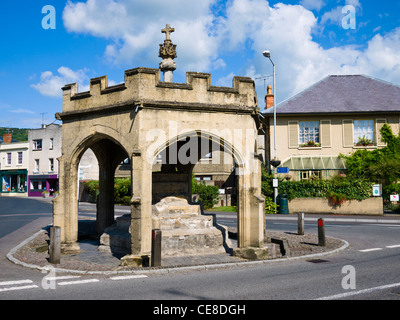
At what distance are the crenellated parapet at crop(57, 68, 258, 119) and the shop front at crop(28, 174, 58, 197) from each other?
40.5m

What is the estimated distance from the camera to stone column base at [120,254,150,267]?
366 inches

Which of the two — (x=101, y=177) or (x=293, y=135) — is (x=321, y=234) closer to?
(x=101, y=177)

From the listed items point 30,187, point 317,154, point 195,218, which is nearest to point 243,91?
point 195,218

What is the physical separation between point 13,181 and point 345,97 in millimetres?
46520

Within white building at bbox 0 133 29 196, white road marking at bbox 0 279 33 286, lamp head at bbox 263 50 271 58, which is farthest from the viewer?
white building at bbox 0 133 29 196

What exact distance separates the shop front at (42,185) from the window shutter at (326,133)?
34.0m

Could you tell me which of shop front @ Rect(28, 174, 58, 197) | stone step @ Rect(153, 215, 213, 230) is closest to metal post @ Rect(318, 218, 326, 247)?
stone step @ Rect(153, 215, 213, 230)

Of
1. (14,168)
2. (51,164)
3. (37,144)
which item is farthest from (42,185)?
(14,168)

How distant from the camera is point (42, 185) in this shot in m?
50.5

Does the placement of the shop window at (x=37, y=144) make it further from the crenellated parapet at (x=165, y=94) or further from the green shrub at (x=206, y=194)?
the crenellated parapet at (x=165, y=94)

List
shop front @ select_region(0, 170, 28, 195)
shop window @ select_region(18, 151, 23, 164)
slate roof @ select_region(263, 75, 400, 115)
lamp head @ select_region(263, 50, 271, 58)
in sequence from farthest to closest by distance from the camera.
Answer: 1. shop window @ select_region(18, 151, 23, 164)
2. shop front @ select_region(0, 170, 28, 195)
3. slate roof @ select_region(263, 75, 400, 115)
4. lamp head @ select_region(263, 50, 271, 58)

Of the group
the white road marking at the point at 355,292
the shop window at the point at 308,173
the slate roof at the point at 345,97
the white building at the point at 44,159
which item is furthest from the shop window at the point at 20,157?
the white road marking at the point at 355,292

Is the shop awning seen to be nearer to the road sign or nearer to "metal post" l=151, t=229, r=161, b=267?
the road sign

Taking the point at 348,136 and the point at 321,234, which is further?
the point at 348,136
